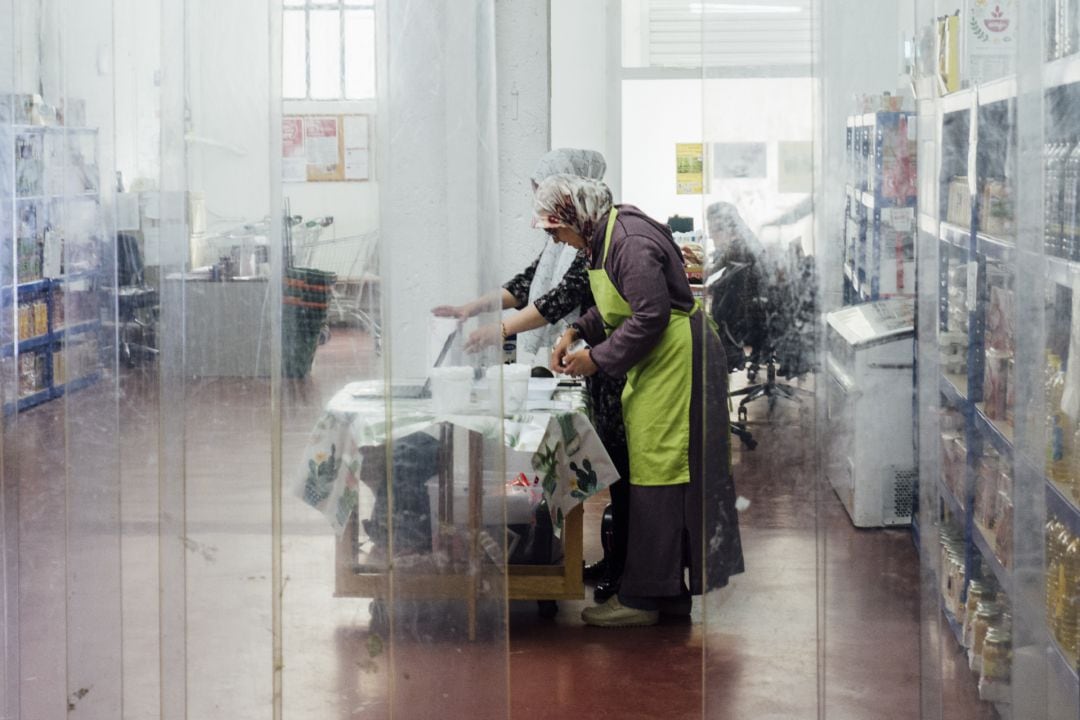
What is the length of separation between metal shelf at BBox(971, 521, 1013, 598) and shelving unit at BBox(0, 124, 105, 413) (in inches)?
71.1

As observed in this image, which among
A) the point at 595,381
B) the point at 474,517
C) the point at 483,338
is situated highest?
the point at 483,338

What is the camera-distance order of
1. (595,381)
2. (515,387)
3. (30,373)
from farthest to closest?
1. (595,381)
2. (515,387)
3. (30,373)

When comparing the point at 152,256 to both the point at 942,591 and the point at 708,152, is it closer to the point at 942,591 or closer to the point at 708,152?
the point at 708,152

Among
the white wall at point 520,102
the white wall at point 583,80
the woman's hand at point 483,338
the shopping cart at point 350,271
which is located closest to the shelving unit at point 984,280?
the woman's hand at point 483,338

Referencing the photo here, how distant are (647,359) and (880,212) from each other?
149 cm

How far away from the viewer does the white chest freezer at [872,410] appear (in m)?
2.54

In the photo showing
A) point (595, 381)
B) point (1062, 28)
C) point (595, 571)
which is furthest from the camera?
point (595, 571)

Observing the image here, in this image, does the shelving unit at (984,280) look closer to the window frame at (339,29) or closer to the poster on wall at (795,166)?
the poster on wall at (795,166)

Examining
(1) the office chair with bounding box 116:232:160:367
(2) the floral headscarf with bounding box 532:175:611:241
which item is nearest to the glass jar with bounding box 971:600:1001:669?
(1) the office chair with bounding box 116:232:160:367

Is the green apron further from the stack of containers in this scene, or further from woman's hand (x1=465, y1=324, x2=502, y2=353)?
the stack of containers

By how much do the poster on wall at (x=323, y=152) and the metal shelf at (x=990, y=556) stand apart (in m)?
1.35

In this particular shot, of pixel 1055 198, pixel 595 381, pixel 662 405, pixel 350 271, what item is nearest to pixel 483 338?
pixel 350 271

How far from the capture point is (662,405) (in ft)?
13.1

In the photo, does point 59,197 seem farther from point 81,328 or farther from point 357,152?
point 357,152
